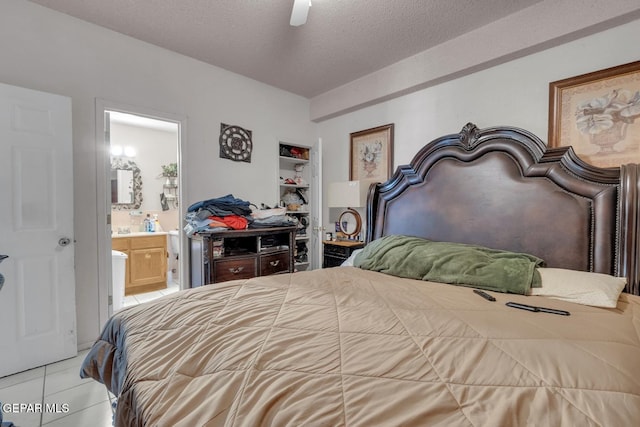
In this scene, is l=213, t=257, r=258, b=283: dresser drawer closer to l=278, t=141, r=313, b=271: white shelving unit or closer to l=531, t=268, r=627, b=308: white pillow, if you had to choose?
l=278, t=141, r=313, b=271: white shelving unit

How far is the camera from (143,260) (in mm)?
3830

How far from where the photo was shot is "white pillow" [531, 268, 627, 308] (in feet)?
4.50

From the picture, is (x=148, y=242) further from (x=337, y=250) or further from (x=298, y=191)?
(x=337, y=250)

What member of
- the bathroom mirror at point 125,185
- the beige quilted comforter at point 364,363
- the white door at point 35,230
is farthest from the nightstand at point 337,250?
the bathroom mirror at point 125,185

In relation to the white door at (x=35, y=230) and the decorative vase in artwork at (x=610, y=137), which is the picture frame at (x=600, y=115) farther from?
the white door at (x=35, y=230)

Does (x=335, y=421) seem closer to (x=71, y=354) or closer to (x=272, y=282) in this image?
(x=272, y=282)

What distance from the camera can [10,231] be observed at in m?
1.92

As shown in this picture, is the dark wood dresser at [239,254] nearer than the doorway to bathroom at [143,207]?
Yes

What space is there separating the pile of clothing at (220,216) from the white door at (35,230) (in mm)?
865

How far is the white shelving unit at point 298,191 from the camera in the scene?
12.3 feet

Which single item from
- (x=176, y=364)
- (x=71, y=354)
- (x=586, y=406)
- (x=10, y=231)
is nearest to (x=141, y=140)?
(x=10, y=231)

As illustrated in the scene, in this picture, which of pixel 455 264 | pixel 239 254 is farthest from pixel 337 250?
pixel 455 264

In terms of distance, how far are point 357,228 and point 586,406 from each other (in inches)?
105

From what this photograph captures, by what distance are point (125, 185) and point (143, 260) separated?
1236 mm
